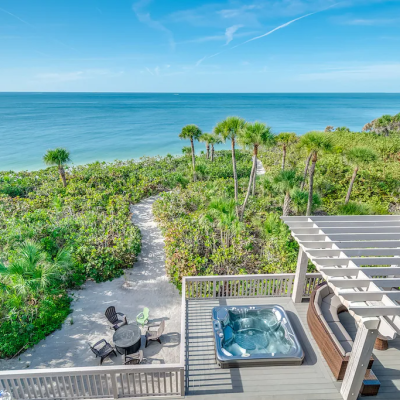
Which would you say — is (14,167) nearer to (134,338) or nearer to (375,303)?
(134,338)

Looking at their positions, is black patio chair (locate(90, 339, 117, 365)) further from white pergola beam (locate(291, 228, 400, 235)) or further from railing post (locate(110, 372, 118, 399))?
white pergola beam (locate(291, 228, 400, 235))

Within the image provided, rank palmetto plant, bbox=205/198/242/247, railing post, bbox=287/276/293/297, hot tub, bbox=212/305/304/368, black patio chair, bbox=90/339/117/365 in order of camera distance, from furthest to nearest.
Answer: palmetto plant, bbox=205/198/242/247, railing post, bbox=287/276/293/297, black patio chair, bbox=90/339/117/365, hot tub, bbox=212/305/304/368

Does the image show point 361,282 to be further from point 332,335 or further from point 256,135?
point 256,135

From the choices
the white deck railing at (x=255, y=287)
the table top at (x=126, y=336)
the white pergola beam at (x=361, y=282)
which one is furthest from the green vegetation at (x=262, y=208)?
the white pergola beam at (x=361, y=282)

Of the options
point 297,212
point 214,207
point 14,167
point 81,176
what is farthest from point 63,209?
point 14,167

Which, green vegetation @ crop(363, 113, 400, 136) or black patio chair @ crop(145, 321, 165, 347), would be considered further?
green vegetation @ crop(363, 113, 400, 136)

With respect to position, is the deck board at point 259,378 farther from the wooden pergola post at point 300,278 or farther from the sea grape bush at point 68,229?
the sea grape bush at point 68,229

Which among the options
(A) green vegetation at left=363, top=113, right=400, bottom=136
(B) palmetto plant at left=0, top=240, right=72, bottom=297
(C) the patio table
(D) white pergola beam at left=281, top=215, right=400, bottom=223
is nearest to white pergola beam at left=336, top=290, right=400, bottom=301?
(D) white pergola beam at left=281, top=215, right=400, bottom=223
